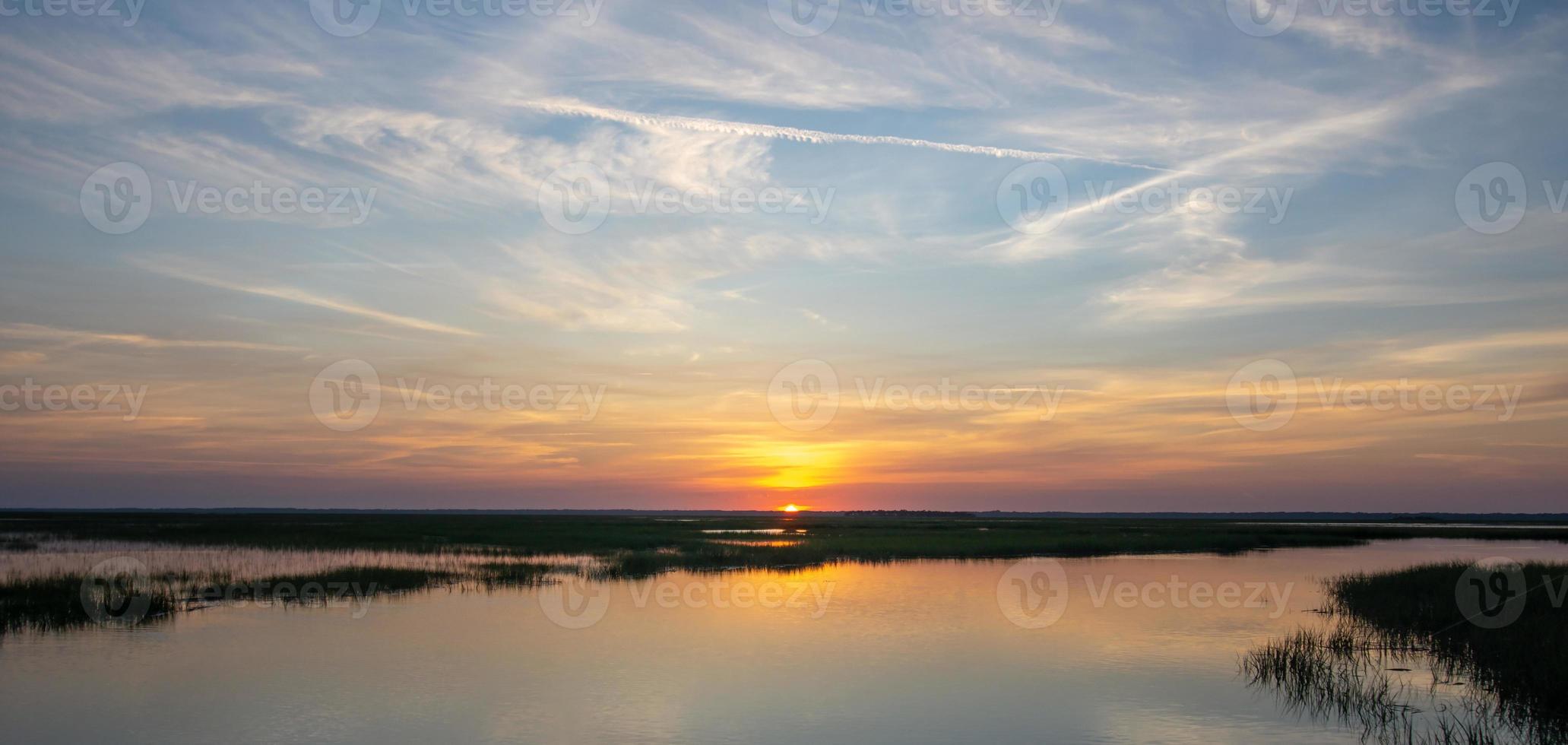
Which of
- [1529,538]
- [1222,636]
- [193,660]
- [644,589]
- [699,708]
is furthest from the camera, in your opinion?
[1529,538]

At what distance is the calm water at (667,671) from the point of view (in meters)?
14.1

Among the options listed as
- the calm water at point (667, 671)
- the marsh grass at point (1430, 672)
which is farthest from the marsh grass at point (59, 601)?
the marsh grass at point (1430, 672)

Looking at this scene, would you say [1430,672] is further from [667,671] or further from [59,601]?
[59,601]

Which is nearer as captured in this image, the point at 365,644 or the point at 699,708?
the point at 699,708

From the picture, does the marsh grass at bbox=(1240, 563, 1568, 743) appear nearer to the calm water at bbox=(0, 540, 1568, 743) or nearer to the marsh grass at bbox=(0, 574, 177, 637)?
the calm water at bbox=(0, 540, 1568, 743)

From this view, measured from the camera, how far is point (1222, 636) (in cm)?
2233

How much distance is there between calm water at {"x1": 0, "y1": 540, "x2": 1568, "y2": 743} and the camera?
14141 millimetres

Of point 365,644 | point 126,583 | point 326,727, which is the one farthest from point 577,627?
point 126,583

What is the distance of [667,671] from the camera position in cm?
1833

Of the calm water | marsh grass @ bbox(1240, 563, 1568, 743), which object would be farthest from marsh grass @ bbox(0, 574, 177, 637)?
marsh grass @ bbox(1240, 563, 1568, 743)

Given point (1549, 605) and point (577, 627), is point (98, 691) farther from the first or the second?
point (1549, 605)

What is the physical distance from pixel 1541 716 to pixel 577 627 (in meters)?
18.0

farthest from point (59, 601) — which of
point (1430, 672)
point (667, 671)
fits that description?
point (1430, 672)

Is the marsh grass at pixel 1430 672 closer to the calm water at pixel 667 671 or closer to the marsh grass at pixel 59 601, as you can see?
the calm water at pixel 667 671
